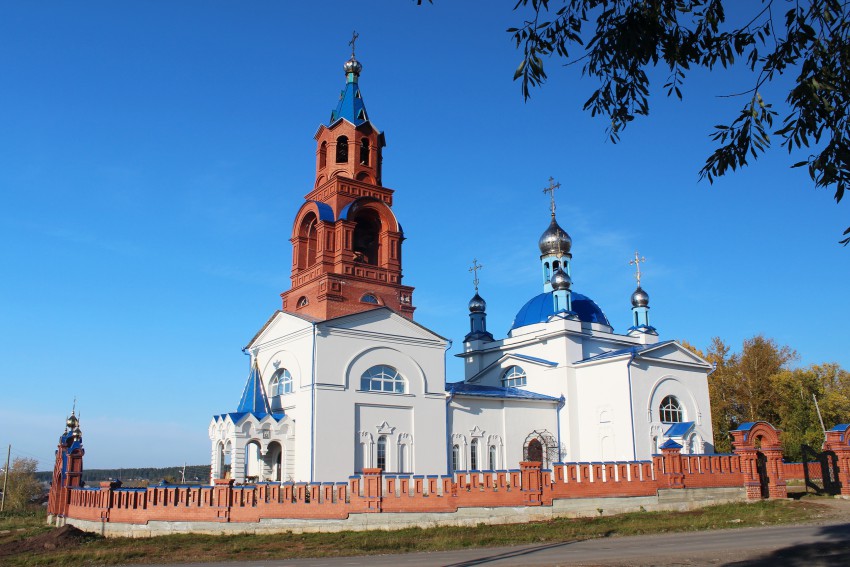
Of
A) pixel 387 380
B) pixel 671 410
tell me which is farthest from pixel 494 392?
pixel 671 410

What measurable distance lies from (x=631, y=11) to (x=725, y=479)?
1736 cm

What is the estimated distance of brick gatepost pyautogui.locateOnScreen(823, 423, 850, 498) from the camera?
20969mm

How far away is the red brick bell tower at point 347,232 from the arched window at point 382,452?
3.99m

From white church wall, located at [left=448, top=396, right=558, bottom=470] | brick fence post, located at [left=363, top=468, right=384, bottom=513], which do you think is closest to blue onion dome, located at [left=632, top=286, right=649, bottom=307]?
white church wall, located at [left=448, top=396, right=558, bottom=470]

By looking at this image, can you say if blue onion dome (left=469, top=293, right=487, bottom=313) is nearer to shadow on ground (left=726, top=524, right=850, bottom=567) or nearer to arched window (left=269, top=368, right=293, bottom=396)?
arched window (left=269, top=368, right=293, bottom=396)

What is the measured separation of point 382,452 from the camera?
21.5 meters

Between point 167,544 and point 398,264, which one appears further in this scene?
point 398,264

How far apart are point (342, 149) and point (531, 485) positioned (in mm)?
13490

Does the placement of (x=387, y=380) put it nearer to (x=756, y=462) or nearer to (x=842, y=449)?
(x=756, y=462)

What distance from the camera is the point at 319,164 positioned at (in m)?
25.6

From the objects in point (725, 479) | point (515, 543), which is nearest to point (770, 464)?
point (725, 479)

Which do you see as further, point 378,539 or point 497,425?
point 497,425

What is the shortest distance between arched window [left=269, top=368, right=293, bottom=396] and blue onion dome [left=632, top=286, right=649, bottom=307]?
1648cm

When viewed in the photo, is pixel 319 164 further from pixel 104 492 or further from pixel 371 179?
pixel 104 492
